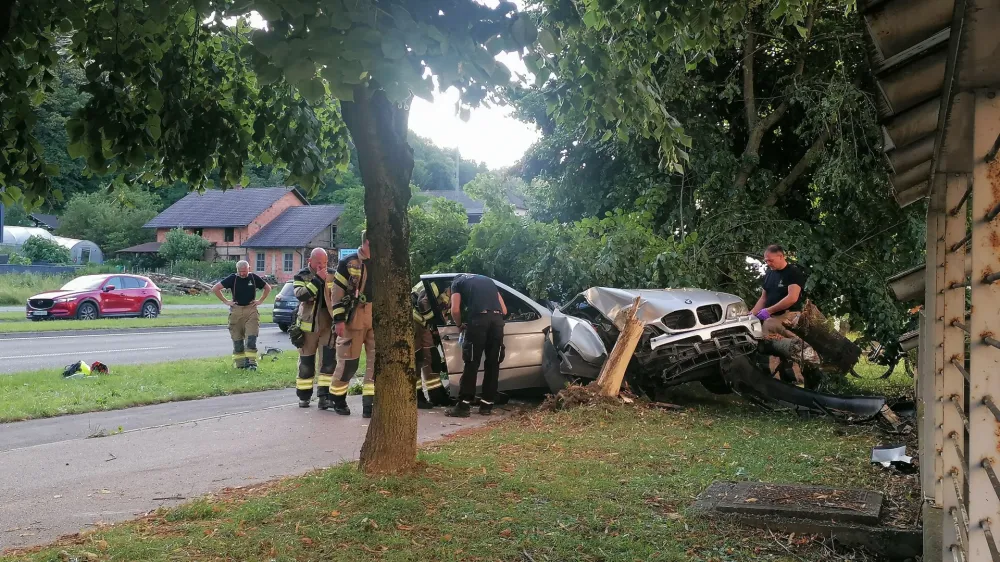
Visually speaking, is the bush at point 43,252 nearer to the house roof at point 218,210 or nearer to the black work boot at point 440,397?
the house roof at point 218,210

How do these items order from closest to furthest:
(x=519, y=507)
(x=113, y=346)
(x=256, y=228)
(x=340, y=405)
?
(x=519, y=507), (x=340, y=405), (x=113, y=346), (x=256, y=228)

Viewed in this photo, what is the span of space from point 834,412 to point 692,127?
634 centimetres

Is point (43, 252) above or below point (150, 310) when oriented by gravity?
above

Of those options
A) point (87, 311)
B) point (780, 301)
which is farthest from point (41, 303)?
point (780, 301)

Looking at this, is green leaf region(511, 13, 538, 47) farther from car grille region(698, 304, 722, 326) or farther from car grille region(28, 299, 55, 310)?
car grille region(28, 299, 55, 310)

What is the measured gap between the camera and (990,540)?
2109mm

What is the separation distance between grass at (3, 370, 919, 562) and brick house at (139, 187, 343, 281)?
184ft

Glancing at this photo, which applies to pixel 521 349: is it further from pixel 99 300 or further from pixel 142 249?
pixel 142 249

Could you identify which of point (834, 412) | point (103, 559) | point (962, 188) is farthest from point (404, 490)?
point (834, 412)

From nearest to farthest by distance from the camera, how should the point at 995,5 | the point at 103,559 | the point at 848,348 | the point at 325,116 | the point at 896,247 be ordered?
the point at 995,5
the point at 103,559
the point at 325,116
the point at 848,348
the point at 896,247

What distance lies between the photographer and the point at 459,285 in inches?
389

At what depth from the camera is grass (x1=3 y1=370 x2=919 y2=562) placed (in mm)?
4676

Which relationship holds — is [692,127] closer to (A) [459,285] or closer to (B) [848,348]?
(B) [848,348]

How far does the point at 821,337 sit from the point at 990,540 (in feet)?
29.1
